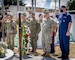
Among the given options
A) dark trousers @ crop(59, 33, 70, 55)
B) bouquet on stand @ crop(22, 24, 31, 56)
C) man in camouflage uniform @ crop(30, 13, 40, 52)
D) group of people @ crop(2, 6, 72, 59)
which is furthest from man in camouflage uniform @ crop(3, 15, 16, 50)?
dark trousers @ crop(59, 33, 70, 55)

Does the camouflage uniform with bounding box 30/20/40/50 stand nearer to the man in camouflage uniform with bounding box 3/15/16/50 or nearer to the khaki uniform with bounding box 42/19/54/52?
the khaki uniform with bounding box 42/19/54/52

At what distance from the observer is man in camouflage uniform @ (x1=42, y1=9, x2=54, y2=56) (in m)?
10.4

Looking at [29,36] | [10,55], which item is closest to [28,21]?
[29,36]

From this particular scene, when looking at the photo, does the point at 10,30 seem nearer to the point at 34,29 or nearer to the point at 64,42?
the point at 34,29

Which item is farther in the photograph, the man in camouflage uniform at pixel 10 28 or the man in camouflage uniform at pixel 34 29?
the man in camouflage uniform at pixel 10 28

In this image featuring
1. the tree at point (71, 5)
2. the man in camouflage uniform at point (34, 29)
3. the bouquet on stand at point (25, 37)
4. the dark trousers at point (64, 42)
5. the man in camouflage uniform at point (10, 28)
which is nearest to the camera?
the dark trousers at point (64, 42)

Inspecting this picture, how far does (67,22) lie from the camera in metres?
10.0

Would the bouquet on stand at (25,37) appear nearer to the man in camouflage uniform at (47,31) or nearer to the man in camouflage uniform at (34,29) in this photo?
the man in camouflage uniform at (34,29)

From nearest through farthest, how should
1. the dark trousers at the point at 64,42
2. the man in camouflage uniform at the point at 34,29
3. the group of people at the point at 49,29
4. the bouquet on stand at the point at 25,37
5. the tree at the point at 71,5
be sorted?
the group of people at the point at 49,29 < the dark trousers at the point at 64,42 < the bouquet on stand at the point at 25,37 < the man in camouflage uniform at the point at 34,29 < the tree at the point at 71,5

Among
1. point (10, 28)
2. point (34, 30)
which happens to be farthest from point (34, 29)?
point (10, 28)

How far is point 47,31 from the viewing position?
1052 cm

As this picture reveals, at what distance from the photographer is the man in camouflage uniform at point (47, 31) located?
1036 cm

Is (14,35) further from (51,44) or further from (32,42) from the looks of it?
(51,44)

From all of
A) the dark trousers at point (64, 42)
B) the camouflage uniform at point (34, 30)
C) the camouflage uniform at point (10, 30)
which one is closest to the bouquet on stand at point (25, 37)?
the camouflage uniform at point (34, 30)
